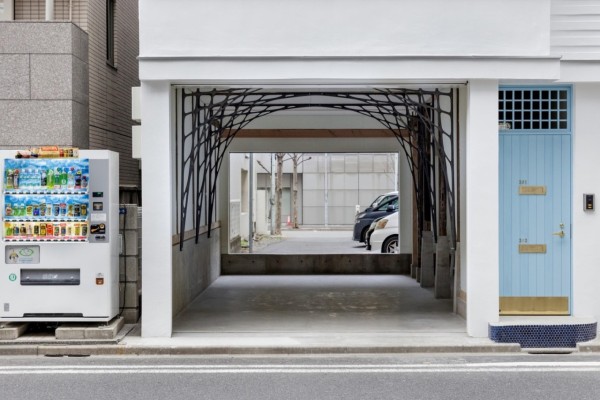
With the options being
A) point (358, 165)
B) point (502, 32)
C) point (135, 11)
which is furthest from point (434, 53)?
point (358, 165)

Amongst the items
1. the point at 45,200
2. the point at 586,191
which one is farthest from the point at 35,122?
the point at 586,191

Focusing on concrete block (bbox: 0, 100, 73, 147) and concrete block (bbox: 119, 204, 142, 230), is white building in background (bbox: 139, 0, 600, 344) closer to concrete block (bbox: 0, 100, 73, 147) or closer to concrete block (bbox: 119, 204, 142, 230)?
concrete block (bbox: 119, 204, 142, 230)

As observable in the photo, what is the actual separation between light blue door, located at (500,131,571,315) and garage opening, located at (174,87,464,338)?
909 mm

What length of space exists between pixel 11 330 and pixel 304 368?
371 centimetres

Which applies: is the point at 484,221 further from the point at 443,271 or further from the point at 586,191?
the point at 443,271

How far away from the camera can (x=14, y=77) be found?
10.4 metres

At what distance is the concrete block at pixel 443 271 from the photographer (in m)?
12.2

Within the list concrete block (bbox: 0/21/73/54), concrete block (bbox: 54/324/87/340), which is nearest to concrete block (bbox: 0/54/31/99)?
concrete block (bbox: 0/21/73/54)

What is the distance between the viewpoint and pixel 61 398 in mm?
6406

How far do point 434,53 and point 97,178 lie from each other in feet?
15.0

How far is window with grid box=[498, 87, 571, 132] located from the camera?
9.41m

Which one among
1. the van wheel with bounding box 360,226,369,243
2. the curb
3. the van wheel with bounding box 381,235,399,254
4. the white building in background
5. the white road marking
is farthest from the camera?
the van wheel with bounding box 360,226,369,243

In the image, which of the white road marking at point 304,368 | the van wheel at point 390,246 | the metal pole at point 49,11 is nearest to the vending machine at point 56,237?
the white road marking at point 304,368

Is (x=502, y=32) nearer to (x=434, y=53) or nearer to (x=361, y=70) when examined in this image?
(x=434, y=53)
